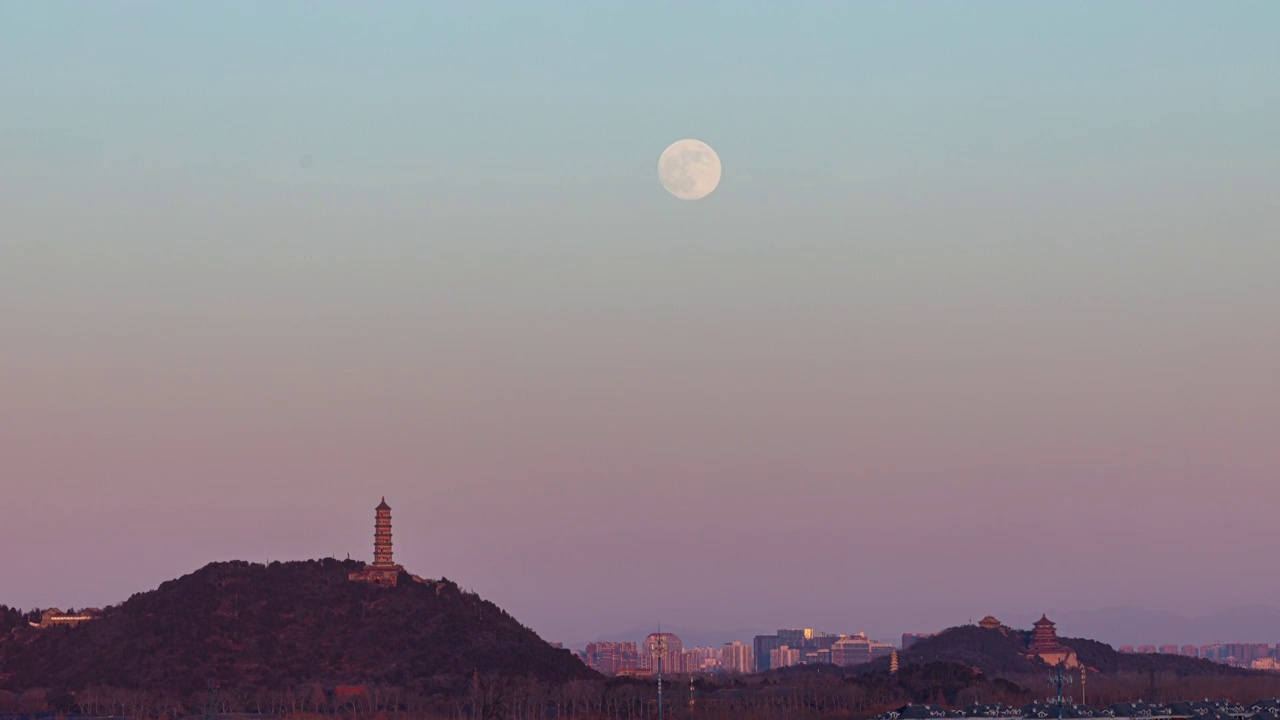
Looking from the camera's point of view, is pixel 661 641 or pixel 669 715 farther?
pixel 669 715

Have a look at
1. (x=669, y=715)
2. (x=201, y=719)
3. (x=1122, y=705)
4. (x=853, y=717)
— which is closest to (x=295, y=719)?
(x=201, y=719)

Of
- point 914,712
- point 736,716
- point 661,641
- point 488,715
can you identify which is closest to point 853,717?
point 736,716

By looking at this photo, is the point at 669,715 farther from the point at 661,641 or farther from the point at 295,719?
the point at 661,641

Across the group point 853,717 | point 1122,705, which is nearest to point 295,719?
point 853,717

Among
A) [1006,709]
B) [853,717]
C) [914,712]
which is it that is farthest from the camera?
[853,717]

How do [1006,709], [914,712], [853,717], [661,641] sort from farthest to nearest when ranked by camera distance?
1. [853,717]
2. [1006,709]
3. [914,712]
4. [661,641]

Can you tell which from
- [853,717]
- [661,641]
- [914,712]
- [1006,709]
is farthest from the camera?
[853,717]

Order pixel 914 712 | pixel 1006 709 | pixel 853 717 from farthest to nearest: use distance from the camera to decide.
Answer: pixel 853 717, pixel 1006 709, pixel 914 712

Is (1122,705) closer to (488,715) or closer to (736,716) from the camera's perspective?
(736,716)

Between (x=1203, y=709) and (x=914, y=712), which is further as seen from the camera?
(x=1203, y=709)
